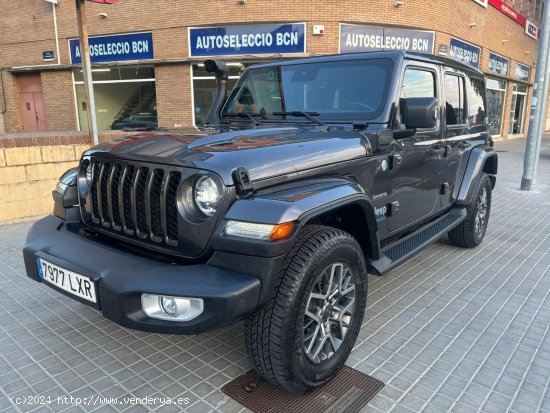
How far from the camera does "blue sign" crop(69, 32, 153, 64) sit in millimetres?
13375

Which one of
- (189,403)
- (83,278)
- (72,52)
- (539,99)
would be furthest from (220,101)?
(72,52)

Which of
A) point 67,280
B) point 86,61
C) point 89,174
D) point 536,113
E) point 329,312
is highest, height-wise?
point 86,61

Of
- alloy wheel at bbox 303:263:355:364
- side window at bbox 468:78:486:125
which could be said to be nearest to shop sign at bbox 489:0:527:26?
side window at bbox 468:78:486:125

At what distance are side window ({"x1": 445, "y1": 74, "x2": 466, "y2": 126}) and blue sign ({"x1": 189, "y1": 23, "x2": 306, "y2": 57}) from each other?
8723 mm

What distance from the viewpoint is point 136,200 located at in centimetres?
230

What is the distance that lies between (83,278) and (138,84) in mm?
13320

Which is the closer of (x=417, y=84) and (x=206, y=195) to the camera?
(x=206, y=195)

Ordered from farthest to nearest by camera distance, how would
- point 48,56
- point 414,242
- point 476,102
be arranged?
point 48,56, point 476,102, point 414,242

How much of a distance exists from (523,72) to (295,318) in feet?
85.6

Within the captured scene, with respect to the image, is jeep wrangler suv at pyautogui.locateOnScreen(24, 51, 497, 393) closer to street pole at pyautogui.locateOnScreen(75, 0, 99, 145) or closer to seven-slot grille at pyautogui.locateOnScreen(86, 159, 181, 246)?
seven-slot grille at pyautogui.locateOnScreen(86, 159, 181, 246)

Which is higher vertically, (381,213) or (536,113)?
(536,113)

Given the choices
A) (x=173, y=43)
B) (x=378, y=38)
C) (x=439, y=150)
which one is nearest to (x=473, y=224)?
(x=439, y=150)

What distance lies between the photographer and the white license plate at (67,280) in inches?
84.7

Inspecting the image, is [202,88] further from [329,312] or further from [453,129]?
[329,312]
